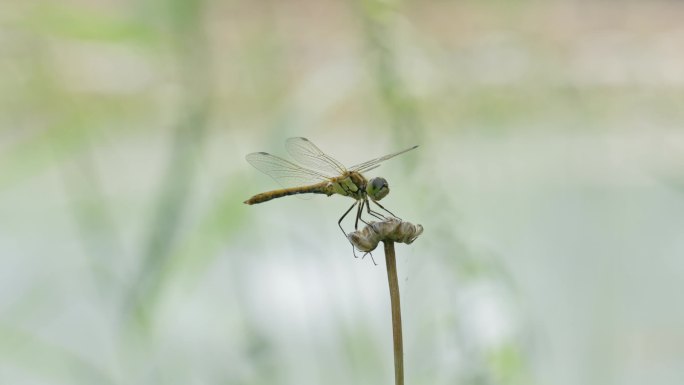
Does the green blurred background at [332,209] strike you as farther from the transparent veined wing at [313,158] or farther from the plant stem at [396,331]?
the plant stem at [396,331]

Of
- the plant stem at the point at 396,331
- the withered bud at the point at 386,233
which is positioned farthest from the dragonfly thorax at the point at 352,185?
the plant stem at the point at 396,331

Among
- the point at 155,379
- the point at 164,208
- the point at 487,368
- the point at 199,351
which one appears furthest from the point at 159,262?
the point at 199,351

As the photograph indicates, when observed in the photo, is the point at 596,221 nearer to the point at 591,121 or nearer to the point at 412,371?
the point at 591,121

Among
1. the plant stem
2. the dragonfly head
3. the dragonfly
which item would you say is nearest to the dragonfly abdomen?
the dragonfly

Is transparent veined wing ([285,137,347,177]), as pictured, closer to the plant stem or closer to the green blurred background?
the green blurred background

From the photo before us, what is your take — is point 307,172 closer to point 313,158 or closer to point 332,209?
point 313,158

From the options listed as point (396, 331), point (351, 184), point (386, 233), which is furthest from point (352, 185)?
point (396, 331)
